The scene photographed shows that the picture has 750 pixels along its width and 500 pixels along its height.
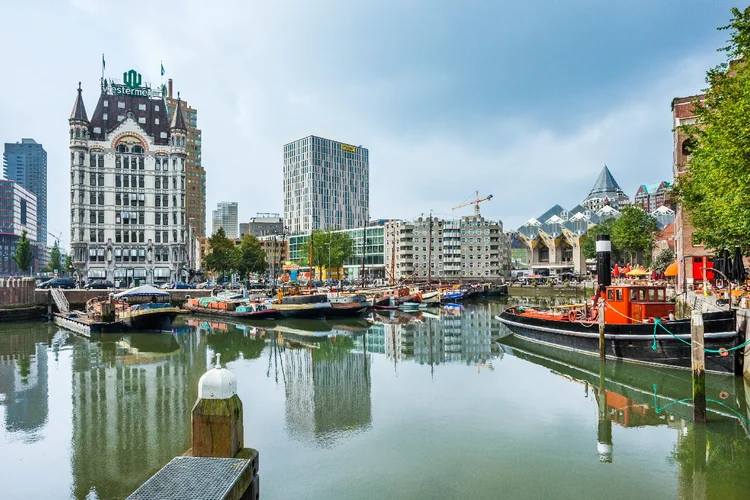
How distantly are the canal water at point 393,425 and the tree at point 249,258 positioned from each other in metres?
56.7

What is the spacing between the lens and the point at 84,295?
5716 cm

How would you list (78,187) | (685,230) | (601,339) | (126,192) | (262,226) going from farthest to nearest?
(262,226) → (126,192) → (78,187) → (685,230) → (601,339)

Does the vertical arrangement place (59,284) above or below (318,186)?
below

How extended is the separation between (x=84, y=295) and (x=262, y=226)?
391ft

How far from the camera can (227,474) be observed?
724 centimetres

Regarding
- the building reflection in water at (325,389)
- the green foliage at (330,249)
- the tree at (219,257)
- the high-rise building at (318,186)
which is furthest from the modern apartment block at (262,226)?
the building reflection in water at (325,389)

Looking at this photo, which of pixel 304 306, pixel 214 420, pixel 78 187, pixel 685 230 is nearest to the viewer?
pixel 214 420

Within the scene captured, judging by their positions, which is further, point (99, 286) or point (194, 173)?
point (194, 173)

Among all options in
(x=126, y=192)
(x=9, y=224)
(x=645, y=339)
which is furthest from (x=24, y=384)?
(x=9, y=224)

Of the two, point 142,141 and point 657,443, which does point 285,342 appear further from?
point 142,141

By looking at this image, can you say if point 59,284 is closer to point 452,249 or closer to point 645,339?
point 645,339

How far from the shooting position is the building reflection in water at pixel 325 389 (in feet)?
52.1

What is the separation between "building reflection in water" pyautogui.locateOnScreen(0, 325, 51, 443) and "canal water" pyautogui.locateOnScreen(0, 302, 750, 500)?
109 millimetres

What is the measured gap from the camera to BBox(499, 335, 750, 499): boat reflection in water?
487 inches
